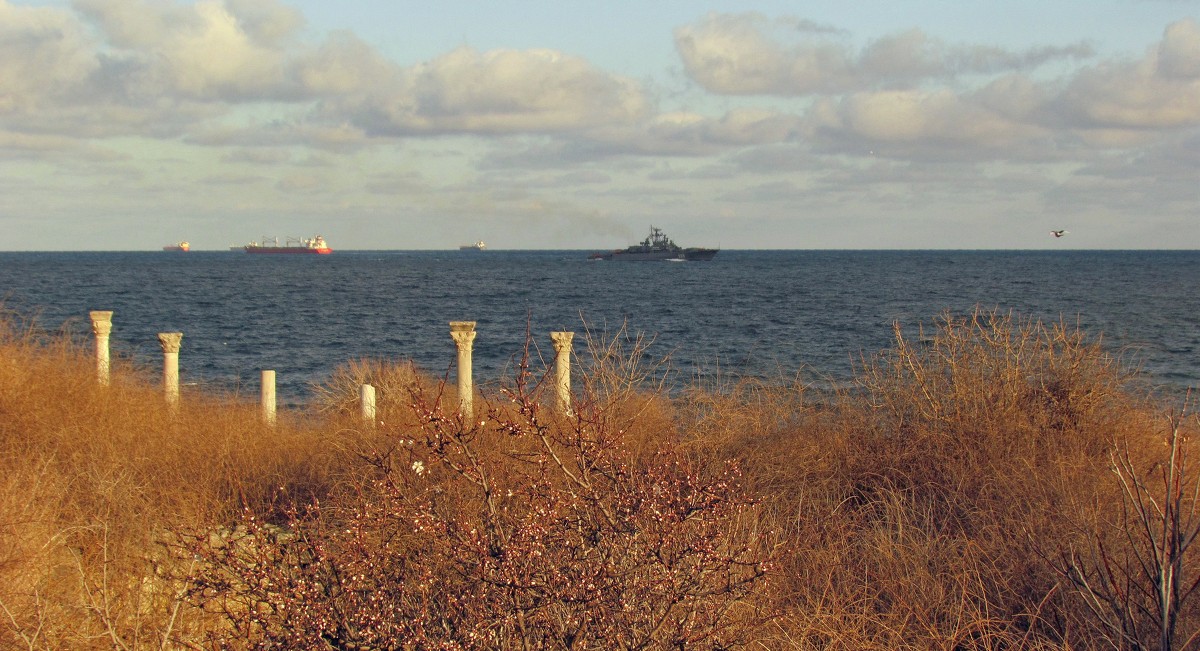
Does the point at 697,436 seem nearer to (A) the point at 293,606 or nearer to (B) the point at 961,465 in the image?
(B) the point at 961,465

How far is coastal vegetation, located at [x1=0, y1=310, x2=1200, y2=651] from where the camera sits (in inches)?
136

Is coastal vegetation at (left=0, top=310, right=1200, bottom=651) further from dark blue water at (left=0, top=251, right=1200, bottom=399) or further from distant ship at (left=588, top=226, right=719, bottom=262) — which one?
distant ship at (left=588, top=226, right=719, bottom=262)

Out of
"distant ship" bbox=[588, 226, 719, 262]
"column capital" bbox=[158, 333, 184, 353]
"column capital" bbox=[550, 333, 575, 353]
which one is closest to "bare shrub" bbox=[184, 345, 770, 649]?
"column capital" bbox=[550, 333, 575, 353]

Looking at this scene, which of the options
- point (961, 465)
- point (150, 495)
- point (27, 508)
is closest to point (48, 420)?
point (150, 495)

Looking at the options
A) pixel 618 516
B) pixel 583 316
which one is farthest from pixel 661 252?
pixel 618 516

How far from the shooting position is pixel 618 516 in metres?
3.57

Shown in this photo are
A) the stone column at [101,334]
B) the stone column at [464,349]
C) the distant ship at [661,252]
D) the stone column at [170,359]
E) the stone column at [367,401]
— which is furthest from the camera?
the distant ship at [661,252]

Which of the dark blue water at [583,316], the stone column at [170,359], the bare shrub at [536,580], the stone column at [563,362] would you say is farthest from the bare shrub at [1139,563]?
the stone column at [170,359]

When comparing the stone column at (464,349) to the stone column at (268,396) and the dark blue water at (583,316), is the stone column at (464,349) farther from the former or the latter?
the stone column at (268,396)

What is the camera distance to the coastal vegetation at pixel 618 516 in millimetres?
3447

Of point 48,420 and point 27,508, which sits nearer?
point 27,508

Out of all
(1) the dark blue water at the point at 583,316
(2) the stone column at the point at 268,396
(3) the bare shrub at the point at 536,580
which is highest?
(3) the bare shrub at the point at 536,580

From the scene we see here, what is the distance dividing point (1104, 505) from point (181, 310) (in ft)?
161

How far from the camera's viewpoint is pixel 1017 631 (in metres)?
5.11
